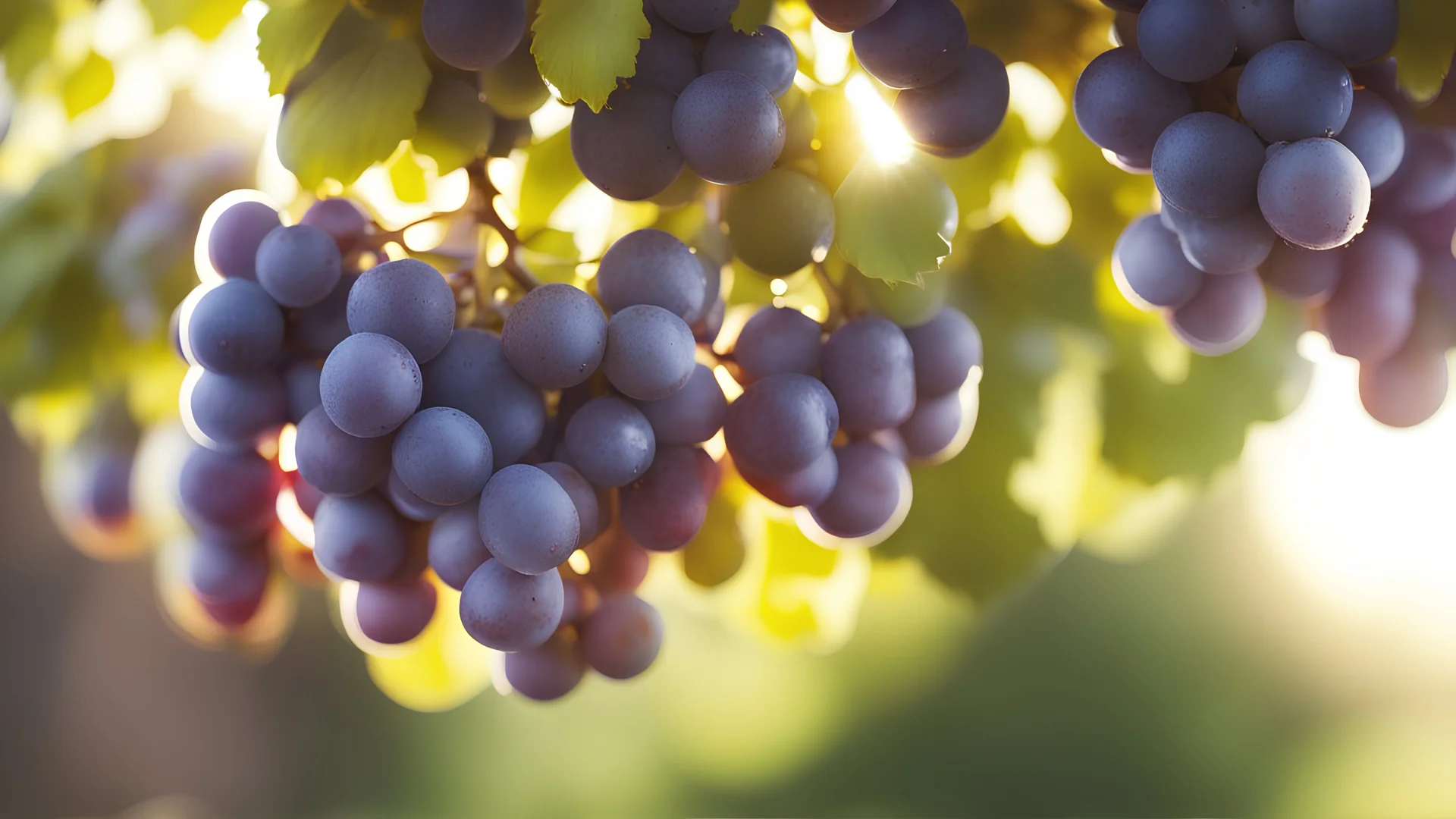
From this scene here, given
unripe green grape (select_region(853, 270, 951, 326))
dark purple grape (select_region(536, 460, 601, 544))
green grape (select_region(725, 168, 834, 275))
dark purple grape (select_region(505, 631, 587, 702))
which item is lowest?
dark purple grape (select_region(505, 631, 587, 702))

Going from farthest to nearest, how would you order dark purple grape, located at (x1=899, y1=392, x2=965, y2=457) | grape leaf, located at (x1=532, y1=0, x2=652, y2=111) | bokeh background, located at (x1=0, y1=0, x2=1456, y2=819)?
bokeh background, located at (x1=0, y1=0, x2=1456, y2=819), dark purple grape, located at (x1=899, y1=392, x2=965, y2=457), grape leaf, located at (x1=532, y1=0, x2=652, y2=111)

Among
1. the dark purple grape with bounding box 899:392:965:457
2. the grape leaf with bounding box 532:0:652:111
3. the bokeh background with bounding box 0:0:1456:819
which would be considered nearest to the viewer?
the grape leaf with bounding box 532:0:652:111

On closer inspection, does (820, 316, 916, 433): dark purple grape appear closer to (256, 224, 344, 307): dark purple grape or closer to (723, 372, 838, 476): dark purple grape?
(723, 372, 838, 476): dark purple grape

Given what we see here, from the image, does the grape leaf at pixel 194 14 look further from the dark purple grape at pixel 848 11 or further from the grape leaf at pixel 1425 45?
the grape leaf at pixel 1425 45

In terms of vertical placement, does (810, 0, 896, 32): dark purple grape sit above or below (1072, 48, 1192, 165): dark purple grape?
below

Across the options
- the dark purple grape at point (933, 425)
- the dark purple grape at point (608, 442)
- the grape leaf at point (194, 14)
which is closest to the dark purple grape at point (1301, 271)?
the dark purple grape at point (933, 425)

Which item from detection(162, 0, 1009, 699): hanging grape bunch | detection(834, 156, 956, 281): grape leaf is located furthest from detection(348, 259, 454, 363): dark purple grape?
detection(834, 156, 956, 281): grape leaf

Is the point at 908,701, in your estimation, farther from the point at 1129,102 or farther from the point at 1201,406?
the point at 1129,102

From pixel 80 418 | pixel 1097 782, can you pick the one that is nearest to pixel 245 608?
pixel 80 418
